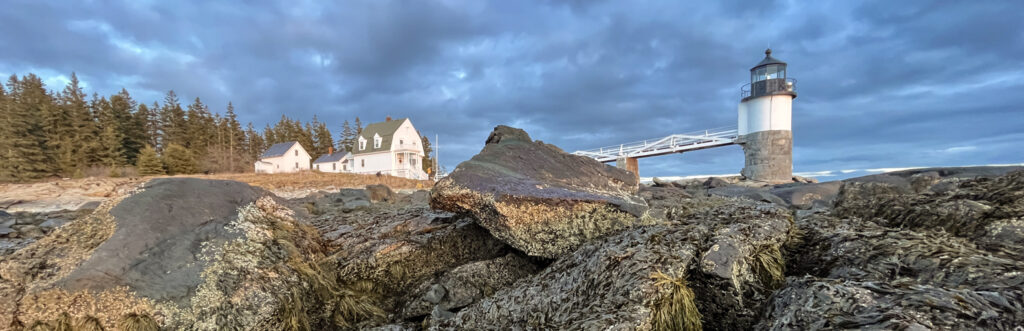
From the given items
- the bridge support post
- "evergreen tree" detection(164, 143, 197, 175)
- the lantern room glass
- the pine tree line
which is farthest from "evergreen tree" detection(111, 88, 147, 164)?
the lantern room glass

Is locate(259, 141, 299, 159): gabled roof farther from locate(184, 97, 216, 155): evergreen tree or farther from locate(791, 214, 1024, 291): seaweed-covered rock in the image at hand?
locate(791, 214, 1024, 291): seaweed-covered rock

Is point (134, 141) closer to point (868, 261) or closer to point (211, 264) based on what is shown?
point (211, 264)

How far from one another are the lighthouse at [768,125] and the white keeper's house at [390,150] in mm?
40879

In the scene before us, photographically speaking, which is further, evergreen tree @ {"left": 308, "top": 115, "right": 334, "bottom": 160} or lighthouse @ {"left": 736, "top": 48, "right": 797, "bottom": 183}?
evergreen tree @ {"left": 308, "top": 115, "right": 334, "bottom": 160}

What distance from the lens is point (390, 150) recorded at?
174 ft

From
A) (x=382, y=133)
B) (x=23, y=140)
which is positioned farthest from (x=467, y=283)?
(x=23, y=140)

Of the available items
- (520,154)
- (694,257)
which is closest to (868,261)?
(694,257)

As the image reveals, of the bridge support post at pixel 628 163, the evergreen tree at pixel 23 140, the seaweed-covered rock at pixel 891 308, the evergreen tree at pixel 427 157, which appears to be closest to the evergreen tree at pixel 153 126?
the evergreen tree at pixel 23 140

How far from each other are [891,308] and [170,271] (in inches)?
177

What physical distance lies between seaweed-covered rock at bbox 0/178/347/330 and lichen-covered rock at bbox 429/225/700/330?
1353 millimetres

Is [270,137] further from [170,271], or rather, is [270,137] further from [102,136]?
[170,271]

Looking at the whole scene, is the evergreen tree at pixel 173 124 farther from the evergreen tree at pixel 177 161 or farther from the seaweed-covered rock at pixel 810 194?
the seaweed-covered rock at pixel 810 194

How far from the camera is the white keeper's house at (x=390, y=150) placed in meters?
53.5

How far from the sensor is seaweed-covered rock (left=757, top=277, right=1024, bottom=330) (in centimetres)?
146
